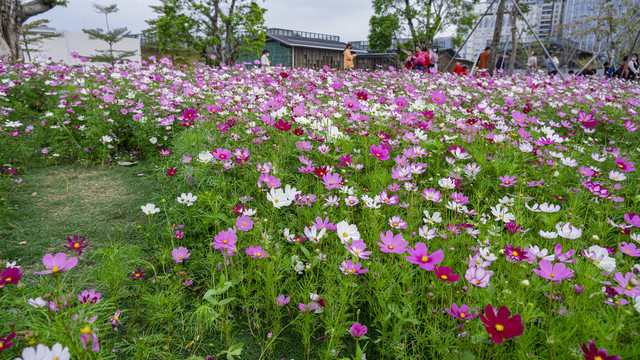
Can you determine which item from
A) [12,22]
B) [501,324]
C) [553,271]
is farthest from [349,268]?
[12,22]

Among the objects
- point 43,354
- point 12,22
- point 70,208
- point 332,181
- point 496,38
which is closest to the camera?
point 43,354

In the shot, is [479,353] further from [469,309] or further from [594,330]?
[594,330]

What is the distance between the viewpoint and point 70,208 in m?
2.25

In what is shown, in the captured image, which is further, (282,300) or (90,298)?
(282,300)

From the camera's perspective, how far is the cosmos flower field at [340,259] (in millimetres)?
1000

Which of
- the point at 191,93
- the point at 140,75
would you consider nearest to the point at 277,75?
the point at 140,75

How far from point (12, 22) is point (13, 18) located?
0.12m

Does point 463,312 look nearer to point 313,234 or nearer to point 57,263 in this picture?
point 313,234

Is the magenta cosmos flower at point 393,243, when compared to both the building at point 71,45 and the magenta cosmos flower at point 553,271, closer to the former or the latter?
the magenta cosmos flower at point 553,271

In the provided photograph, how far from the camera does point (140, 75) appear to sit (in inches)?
172

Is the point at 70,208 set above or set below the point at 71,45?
below

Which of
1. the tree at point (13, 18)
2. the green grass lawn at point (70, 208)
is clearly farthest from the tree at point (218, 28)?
the green grass lawn at point (70, 208)

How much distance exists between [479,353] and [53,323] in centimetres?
120

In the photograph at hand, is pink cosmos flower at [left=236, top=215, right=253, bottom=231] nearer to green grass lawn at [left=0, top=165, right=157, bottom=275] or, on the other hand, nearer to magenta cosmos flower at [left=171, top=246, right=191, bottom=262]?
magenta cosmos flower at [left=171, top=246, right=191, bottom=262]
